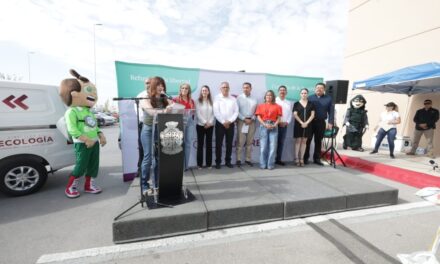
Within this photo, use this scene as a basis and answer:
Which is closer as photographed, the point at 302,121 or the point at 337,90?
the point at 302,121

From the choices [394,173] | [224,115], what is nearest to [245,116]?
[224,115]

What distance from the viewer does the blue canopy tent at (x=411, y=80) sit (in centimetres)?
505

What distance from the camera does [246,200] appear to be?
9.99 feet

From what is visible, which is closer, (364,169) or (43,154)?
(43,154)

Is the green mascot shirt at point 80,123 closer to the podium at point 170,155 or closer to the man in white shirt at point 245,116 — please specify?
the podium at point 170,155

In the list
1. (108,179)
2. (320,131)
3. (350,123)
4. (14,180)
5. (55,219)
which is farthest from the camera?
(350,123)

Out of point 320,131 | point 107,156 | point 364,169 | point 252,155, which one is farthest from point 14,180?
point 364,169

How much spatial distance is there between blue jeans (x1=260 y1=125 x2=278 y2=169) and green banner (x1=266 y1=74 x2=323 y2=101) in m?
1.40

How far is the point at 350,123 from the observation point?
8.03m

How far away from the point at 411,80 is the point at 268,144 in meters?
3.97

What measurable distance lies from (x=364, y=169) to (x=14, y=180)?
7.80 m

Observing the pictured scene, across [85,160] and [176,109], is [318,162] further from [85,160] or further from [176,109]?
[85,160]

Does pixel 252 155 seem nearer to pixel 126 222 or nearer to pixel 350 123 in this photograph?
pixel 126 222

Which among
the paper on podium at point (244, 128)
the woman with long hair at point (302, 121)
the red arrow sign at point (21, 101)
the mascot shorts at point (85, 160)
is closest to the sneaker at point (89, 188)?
the mascot shorts at point (85, 160)
